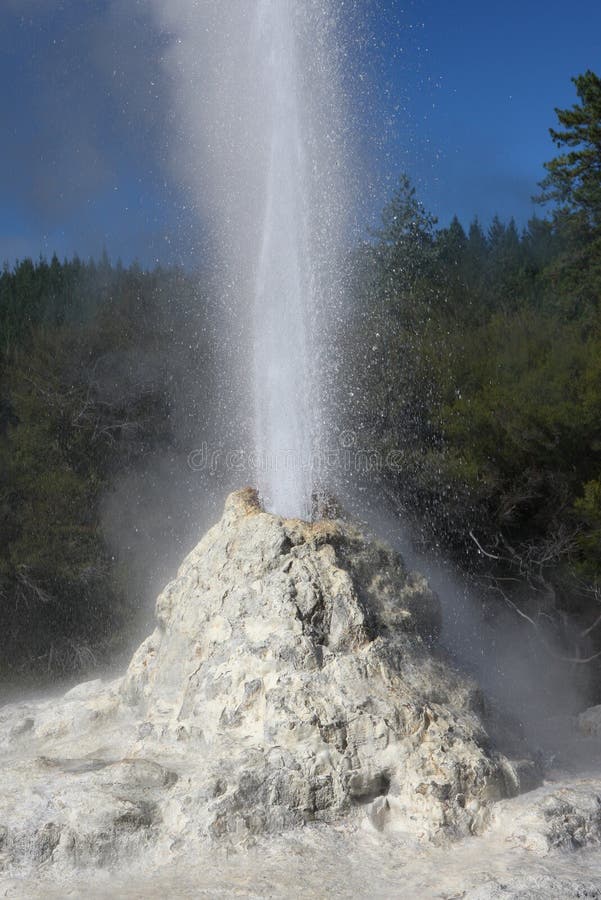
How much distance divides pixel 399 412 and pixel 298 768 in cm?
711

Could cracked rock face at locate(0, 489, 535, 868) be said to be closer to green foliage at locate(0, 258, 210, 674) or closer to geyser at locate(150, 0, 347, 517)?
geyser at locate(150, 0, 347, 517)

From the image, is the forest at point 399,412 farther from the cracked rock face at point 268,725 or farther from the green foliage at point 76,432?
the cracked rock face at point 268,725

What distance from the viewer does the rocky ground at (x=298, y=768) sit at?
3531mm

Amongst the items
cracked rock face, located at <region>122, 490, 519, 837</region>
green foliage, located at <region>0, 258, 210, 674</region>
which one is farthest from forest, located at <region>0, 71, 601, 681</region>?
cracked rock face, located at <region>122, 490, 519, 837</region>

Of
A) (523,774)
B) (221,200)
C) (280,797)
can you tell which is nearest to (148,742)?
(280,797)

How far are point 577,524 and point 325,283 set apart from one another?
13.9 ft

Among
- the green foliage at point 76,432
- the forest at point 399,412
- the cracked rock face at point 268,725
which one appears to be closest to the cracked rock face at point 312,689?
the cracked rock face at point 268,725

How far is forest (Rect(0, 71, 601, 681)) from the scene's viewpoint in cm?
992

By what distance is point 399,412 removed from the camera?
10672mm

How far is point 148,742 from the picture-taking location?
439 centimetres

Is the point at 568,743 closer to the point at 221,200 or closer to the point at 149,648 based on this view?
the point at 149,648

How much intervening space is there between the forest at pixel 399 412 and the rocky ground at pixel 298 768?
5138mm

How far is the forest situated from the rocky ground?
5138mm

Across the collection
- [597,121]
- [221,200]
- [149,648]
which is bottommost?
[149,648]
